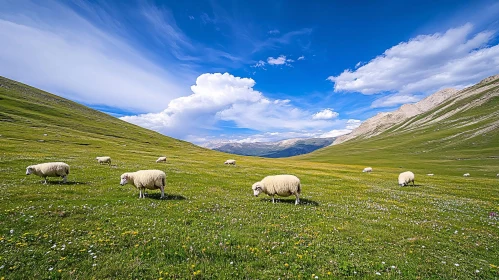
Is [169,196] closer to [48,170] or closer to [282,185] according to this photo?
[282,185]

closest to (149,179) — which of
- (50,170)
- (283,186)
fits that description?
(50,170)

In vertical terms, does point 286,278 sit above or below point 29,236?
above

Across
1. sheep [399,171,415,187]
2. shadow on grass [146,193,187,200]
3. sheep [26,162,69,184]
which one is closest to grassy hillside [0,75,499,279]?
shadow on grass [146,193,187,200]

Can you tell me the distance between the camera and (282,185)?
20.8m

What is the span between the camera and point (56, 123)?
107 meters

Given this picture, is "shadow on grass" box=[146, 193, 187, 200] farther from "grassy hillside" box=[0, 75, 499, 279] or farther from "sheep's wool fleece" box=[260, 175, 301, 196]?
"sheep's wool fleece" box=[260, 175, 301, 196]

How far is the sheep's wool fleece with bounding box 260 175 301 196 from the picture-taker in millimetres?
20516

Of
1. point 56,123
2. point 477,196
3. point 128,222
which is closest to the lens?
point 128,222

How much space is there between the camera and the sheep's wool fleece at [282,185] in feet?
67.3

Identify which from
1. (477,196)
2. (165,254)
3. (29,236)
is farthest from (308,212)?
(477,196)

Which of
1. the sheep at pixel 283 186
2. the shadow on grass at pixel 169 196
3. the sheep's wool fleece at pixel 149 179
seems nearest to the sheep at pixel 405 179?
the sheep at pixel 283 186

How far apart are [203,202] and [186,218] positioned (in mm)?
4532

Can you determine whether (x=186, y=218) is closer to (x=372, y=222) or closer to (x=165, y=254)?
(x=165, y=254)

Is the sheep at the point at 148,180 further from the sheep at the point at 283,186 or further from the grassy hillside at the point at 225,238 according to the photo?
the sheep at the point at 283,186
